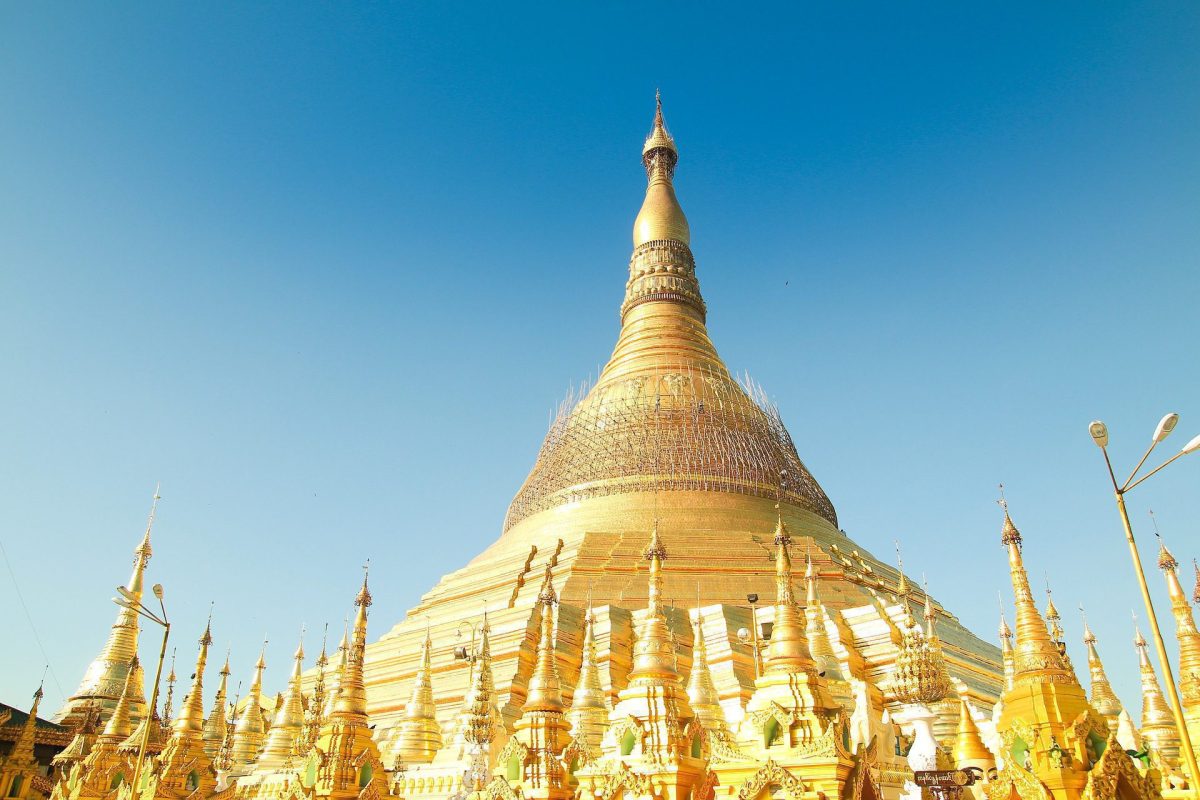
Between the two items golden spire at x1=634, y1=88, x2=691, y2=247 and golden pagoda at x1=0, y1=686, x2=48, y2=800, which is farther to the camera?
golden spire at x1=634, y1=88, x2=691, y2=247

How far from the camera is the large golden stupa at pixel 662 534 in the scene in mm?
21094

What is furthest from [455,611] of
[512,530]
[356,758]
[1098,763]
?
[1098,763]

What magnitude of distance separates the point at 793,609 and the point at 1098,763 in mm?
3313

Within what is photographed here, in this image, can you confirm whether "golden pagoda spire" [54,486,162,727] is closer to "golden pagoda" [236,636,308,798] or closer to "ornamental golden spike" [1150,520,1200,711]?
"golden pagoda" [236,636,308,798]

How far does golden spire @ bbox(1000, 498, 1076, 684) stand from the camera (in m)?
10.5

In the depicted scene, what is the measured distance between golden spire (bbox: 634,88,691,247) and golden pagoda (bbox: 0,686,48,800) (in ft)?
91.2

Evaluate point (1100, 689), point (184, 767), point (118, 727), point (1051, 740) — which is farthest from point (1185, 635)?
point (118, 727)

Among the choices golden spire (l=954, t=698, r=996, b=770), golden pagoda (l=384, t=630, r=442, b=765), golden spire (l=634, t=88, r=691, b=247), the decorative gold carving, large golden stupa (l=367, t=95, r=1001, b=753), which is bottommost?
the decorative gold carving

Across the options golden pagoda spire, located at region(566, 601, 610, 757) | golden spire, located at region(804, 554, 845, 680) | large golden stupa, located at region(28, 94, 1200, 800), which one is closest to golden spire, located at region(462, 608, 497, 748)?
large golden stupa, located at region(28, 94, 1200, 800)

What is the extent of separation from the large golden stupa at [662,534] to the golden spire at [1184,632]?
3.50m

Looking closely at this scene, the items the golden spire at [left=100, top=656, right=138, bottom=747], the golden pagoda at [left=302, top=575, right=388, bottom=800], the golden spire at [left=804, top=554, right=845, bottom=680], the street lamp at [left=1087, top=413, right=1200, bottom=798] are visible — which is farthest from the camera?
the golden spire at [left=100, top=656, right=138, bottom=747]

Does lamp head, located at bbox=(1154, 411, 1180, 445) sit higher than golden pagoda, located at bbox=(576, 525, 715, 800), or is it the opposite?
lamp head, located at bbox=(1154, 411, 1180, 445)

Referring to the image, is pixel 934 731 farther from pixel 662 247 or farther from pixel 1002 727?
pixel 662 247

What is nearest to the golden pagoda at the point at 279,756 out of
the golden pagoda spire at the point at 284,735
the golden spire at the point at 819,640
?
the golden pagoda spire at the point at 284,735
